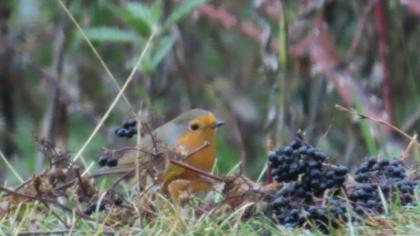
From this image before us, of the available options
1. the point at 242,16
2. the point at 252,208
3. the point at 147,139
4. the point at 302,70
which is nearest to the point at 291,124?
the point at 302,70

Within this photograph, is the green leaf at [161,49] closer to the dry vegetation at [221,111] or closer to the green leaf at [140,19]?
the dry vegetation at [221,111]

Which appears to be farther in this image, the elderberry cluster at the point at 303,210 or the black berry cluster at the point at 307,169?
the black berry cluster at the point at 307,169

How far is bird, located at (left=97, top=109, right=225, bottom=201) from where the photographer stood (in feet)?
15.6

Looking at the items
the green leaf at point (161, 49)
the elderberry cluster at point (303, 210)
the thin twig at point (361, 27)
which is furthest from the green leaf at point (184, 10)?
the elderberry cluster at point (303, 210)

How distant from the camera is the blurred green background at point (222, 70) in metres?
7.32

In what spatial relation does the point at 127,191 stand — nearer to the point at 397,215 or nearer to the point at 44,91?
the point at 397,215

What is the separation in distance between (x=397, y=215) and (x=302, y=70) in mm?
3629

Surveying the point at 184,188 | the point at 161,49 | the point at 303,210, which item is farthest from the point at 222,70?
the point at 303,210

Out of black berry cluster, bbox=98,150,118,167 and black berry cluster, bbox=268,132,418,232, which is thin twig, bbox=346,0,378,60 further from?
black berry cluster, bbox=98,150,118,167

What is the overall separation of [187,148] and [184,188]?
110 cm

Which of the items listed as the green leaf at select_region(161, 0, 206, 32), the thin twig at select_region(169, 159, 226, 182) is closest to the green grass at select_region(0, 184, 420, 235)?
the thin twig at select_region(169, 159, 226, 182)

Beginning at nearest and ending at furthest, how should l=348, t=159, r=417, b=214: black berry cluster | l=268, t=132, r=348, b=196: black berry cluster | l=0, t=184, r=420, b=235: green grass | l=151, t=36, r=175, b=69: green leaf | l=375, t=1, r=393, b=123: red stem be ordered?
l=0, t=184, r=420, b=235: green grass → l=348, t=159, r=417, b=214: black berry cluster → l=268, t=132, r=348, b=196: black berry cluster → l=151, t=36, r=175, b=69: green leaf → l=375, t=1, r=393, b=123: red stem

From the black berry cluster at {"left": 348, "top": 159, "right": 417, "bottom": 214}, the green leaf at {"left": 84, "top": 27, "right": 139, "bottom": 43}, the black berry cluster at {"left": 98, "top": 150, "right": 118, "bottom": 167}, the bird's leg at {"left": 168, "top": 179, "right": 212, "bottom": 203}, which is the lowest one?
the green leaf at {"left": 84, "top": 27, "right": 139, "bottom": 43}

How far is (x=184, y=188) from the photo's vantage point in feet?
15.5
